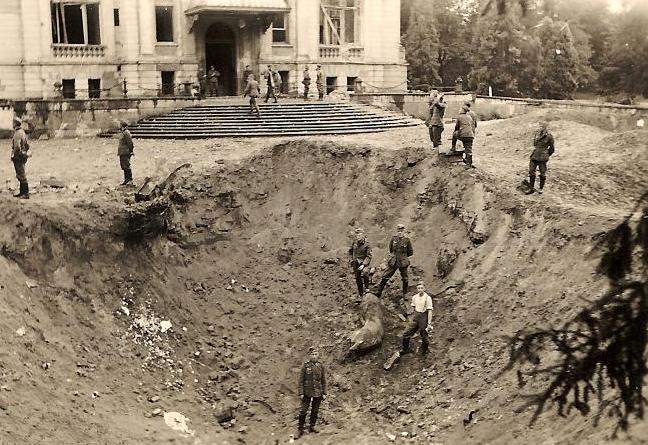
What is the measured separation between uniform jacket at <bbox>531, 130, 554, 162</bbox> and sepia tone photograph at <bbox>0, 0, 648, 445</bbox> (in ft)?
0.17

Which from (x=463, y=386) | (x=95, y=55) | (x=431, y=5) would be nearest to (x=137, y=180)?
(x=463, y=386)

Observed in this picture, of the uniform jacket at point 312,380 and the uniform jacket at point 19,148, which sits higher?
the uniform jacket at point 19,148

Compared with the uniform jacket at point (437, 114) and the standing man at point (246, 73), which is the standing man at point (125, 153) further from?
the standing man at point (246, 73)

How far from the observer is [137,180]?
19703mm

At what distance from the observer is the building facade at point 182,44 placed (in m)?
33.0

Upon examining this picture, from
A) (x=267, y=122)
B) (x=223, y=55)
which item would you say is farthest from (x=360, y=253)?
(x=223, y=55)

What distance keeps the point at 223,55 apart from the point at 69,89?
306 inches

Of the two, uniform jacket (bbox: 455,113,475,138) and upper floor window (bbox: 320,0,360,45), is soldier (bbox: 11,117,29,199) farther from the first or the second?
upper floor window (bbox: 320,0,360,45)

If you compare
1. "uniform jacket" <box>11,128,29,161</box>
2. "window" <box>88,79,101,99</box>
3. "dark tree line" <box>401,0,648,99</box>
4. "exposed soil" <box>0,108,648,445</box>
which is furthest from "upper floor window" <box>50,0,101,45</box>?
"uniform jacket" <box>11,128,29,161</box>

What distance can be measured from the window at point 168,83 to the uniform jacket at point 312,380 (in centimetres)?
2390

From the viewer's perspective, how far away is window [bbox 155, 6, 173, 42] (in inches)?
1383

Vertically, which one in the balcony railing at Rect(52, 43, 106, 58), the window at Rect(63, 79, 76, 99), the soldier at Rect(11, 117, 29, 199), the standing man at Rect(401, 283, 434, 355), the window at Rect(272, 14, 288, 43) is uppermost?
the window at Rect(272, 14, 288, 43)

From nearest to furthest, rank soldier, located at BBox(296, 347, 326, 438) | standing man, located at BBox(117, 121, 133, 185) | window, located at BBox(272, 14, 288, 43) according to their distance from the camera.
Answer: soldier, located at BBox(296, 347, 326, 438) < standing man, located at BBox(117, 121, 133, 185) < window, located at BBox(272, 14, 288, 43)

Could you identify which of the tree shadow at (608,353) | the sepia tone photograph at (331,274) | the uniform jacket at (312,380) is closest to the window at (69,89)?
the sepia tone photograph at (331,274)
